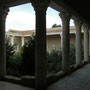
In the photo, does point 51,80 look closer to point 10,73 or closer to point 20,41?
point 10,73

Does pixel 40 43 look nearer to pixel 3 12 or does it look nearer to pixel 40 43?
pixel 40 43

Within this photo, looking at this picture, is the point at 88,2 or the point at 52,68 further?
the point at 52,68

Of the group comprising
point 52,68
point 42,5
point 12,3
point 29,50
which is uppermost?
point 12,3

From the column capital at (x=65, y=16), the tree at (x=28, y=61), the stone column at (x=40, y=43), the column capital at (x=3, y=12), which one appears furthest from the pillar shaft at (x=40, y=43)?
the tree at (x=28, y=61)

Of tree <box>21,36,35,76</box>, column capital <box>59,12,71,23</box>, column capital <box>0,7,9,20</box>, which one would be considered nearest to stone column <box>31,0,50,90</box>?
column capital <box>0,7,9,20</box>

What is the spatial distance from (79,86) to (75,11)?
172 inches

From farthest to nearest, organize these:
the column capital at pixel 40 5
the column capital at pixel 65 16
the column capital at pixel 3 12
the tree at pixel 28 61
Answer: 1. the tree at pixel 28 61
2. the column capital at pixel 65 16
3. the column capital at pixel 3 12
4. the column capital at pixel 40 5

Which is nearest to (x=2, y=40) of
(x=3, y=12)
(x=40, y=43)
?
(x=3, y=12)

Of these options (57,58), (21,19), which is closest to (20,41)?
(21,19)

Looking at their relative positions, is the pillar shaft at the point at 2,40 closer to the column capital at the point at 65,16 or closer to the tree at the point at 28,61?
the tree at the point at 28,61

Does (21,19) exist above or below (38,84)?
above

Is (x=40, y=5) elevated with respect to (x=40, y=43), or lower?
elevated

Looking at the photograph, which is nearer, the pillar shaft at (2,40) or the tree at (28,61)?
the pillar shaft at (2,40)

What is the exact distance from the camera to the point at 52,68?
31.0 feet
